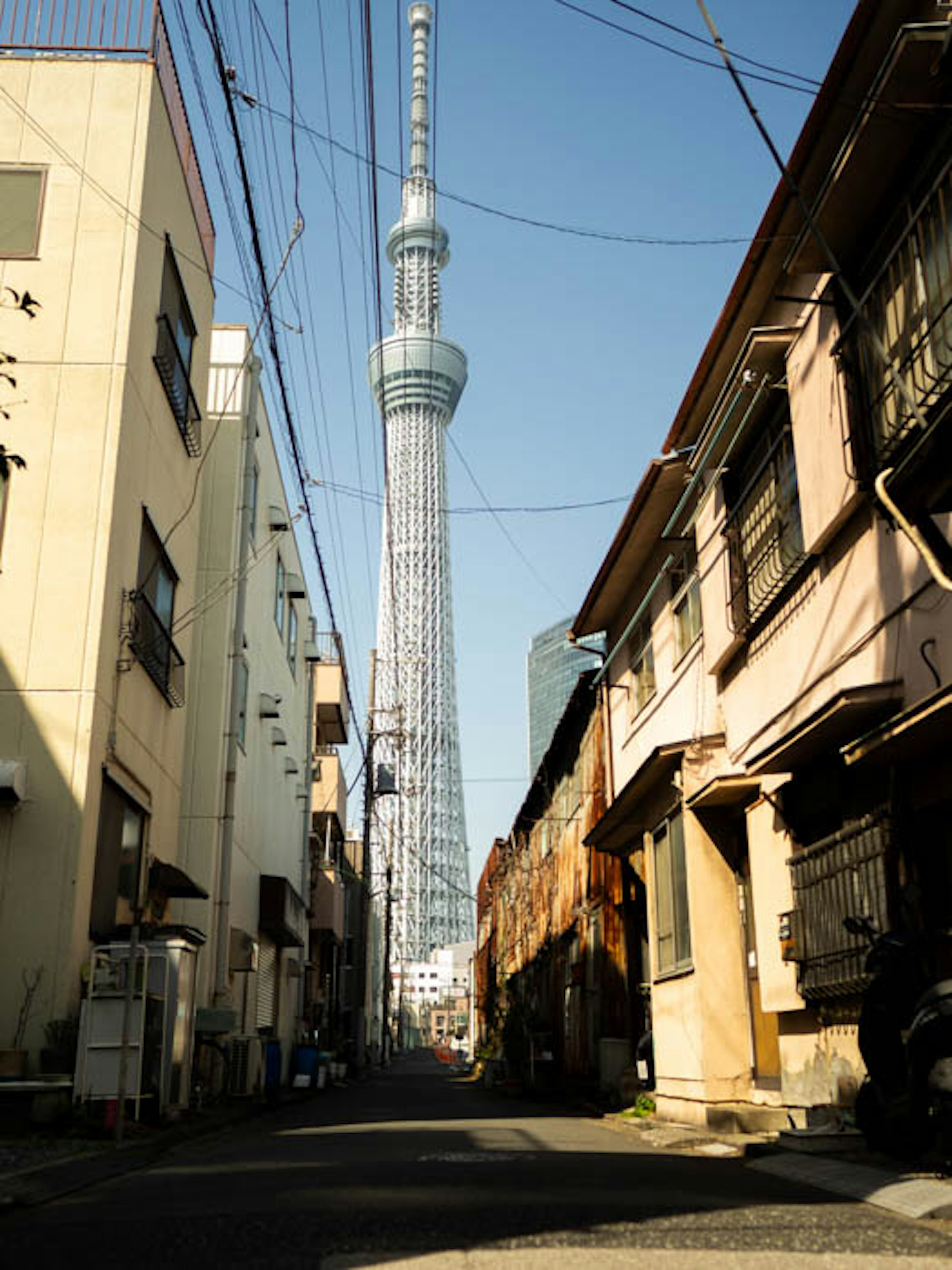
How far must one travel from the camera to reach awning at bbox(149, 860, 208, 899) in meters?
13.9

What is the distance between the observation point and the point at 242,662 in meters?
19.0

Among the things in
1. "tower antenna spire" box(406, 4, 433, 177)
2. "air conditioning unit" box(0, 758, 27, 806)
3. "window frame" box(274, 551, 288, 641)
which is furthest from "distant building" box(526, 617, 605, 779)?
"air conditioning unit" box(0, 758, 27, 806)

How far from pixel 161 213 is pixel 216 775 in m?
7.66

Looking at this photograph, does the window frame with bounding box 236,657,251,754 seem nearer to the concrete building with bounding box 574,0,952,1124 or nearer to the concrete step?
the concrete building with bounding box 574,0,952,1124

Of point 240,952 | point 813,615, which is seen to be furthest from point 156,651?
point 813,615

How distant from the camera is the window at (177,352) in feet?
47.0

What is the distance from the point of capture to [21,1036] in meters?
10.5

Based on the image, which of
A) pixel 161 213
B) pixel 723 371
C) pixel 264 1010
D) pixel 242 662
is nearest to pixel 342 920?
pixel 264 1010

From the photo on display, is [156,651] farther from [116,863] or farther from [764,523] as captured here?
[764,523]

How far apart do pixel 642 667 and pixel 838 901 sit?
758 centimetres

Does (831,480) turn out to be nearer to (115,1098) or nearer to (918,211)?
(918,211)

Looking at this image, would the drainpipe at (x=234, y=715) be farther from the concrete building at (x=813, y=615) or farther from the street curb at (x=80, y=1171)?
the concrete building at (x=813, y=615)

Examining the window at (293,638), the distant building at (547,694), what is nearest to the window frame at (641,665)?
the window at (293,638)

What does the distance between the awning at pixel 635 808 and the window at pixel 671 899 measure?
0.41 meters
